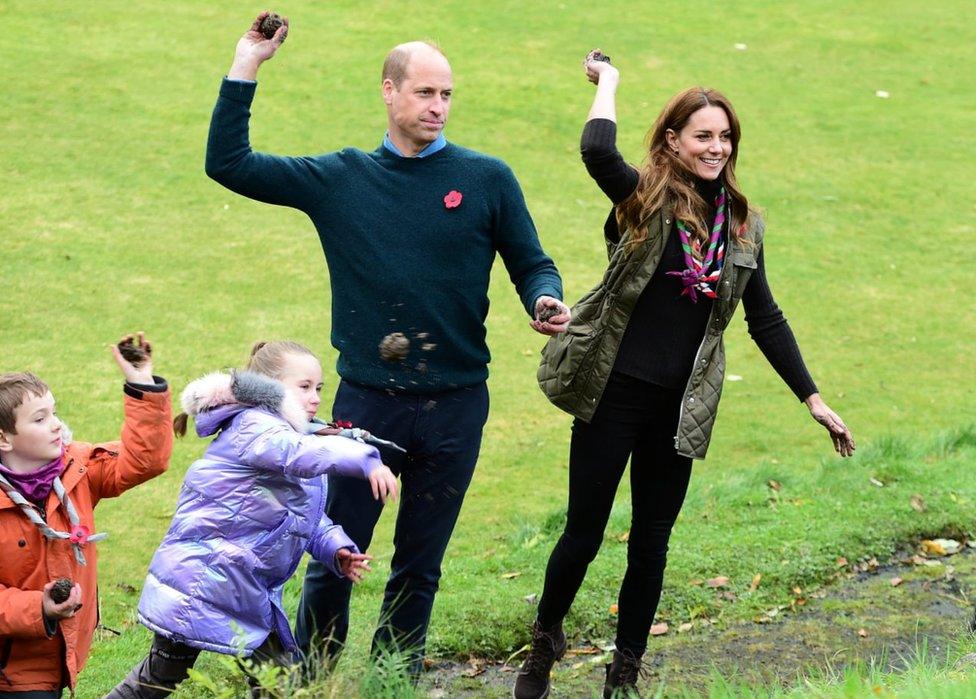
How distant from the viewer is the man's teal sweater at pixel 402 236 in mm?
4113

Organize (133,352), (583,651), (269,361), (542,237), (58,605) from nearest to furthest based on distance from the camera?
(58,605) → (133,352) → (269,361) → (583,651) → (542,237)

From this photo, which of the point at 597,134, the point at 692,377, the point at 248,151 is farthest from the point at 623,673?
the point at 248,151

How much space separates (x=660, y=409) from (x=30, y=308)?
5.39 m

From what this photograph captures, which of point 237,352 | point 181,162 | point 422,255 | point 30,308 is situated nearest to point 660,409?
point 422,255

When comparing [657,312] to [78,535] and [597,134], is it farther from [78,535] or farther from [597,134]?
[78,535]

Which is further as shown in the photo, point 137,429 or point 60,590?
point 137,429

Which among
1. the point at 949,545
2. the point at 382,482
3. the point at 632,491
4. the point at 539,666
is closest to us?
the point at 382,482

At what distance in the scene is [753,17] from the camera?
50.7 ft

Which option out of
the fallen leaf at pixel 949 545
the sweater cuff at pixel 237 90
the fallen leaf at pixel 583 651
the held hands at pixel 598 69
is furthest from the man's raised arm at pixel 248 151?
the fallen leaf at pixel 949 545

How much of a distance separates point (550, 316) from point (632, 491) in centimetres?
78

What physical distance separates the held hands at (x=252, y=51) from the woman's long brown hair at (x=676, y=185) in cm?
120

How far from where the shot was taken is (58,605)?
3.61 m

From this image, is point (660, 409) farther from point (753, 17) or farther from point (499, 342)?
point (753, 17)

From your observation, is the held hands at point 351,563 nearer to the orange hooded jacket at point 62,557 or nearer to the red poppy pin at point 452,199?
the orange hooded jacket at point 62,557
